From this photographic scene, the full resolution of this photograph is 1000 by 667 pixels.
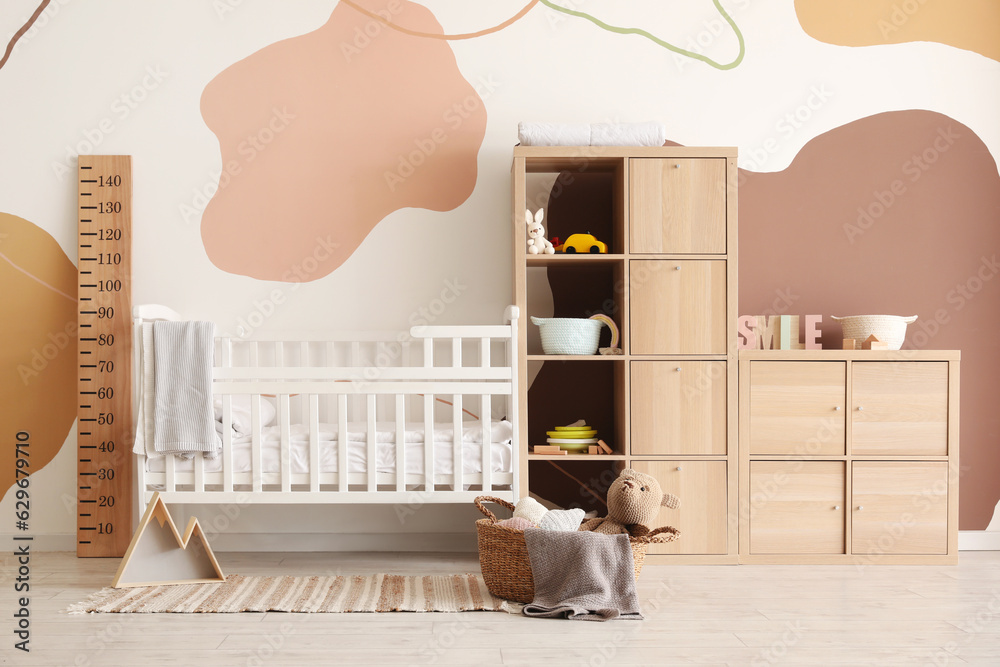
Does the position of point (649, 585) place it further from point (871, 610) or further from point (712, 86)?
point (712, 86)

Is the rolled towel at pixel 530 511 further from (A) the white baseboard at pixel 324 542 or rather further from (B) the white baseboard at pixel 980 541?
(B) the white baseboard at pixel 980 541

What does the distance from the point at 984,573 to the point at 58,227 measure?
3.47 meters

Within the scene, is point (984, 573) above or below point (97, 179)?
below

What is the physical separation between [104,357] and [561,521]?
1775 mm

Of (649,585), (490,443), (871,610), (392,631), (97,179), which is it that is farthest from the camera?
(97,179)

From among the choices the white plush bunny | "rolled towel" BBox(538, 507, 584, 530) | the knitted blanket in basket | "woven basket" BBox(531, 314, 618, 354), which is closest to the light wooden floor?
the knitted blanket in basket

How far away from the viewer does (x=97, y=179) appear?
2.72 metres

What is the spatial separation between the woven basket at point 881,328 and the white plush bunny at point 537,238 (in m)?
1.11

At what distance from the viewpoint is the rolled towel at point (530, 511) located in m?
2.11

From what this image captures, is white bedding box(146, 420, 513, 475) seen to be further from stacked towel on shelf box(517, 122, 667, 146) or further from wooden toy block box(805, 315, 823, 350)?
wooden toy block box(805, 315, 823, 350)

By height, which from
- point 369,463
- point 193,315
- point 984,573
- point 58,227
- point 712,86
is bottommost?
point 984,573

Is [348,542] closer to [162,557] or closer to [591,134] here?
[162,557]

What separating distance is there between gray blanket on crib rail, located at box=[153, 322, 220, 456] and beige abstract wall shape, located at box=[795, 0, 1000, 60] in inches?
99.5

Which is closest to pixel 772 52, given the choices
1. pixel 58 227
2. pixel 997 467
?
pixel 997 467
